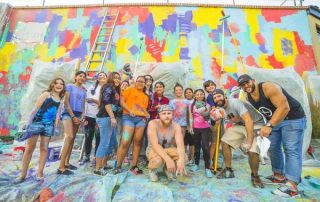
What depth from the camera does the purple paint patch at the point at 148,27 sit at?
5840mm

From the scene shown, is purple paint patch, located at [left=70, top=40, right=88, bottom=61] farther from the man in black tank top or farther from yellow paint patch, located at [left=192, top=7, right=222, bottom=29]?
the man in black tank top

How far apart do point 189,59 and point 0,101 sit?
4.77m

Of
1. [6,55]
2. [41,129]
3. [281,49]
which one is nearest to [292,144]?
[41,129]

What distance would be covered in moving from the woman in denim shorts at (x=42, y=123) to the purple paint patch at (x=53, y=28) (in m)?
3.81

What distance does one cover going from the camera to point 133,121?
312 centimetres

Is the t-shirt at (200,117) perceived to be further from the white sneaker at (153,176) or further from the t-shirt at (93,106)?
the t-shirt at (93,106)

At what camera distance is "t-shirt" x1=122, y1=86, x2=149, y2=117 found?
3151mm

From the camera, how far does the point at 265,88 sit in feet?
8.23

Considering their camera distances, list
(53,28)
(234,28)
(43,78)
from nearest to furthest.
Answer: (43,78) → (234,28) → (53,28)

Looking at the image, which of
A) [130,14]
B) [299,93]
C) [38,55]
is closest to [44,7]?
[38,55]

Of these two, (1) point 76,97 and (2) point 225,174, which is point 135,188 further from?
(1) point 76,97

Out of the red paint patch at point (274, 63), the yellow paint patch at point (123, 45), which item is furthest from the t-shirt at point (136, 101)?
the red paint patch at point (274, 63)

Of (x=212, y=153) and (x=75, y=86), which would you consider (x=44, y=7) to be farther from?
(x=212, y=153)

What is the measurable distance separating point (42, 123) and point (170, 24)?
428 cm
